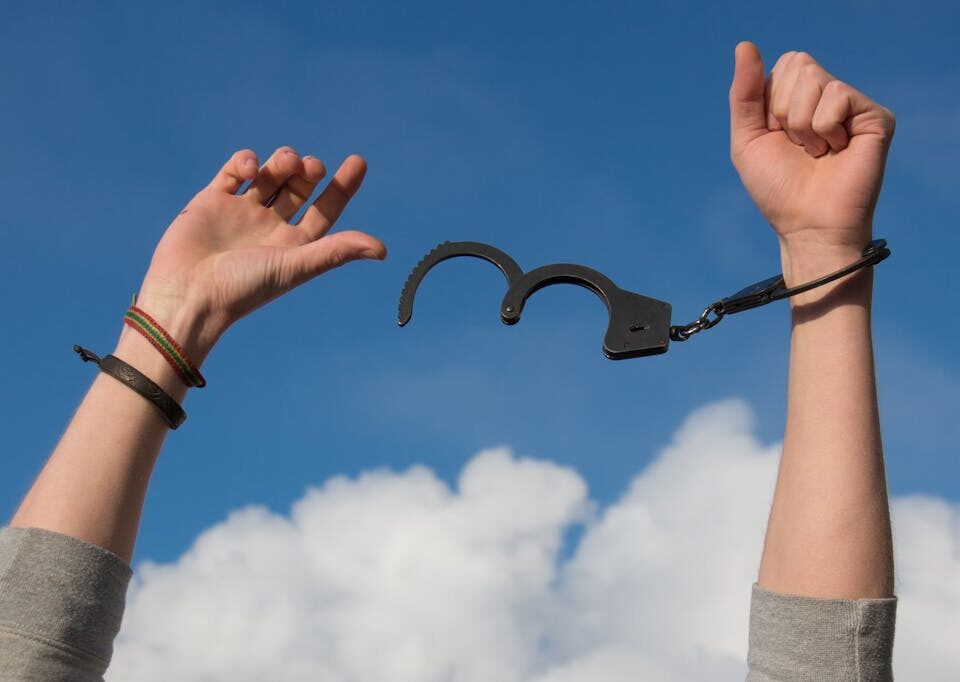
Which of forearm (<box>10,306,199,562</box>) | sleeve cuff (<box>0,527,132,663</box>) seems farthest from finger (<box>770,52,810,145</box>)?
sleeve cuff (<box>0,527,132,663</box>)

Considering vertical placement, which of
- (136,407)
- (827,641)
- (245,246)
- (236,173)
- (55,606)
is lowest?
(55,606)

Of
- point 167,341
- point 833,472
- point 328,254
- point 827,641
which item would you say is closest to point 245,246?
point 328,254

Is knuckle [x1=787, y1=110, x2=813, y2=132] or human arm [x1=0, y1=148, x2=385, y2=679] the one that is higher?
knuckle [x1=787, y1=110, x2=813, y2=132]

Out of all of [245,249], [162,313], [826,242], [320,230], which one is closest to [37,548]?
[162,313]

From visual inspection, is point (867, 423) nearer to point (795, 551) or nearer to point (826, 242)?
point (795, 551)

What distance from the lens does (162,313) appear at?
2.93 metres

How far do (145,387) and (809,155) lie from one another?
1877 millimetres

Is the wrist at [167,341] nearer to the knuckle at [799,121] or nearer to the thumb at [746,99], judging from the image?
the thumb at [746,99]

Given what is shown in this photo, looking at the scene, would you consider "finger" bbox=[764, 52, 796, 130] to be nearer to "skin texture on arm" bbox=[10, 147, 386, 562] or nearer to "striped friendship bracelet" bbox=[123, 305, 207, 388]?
"skin texture on arm" bbox=[10, 147, 386, 562]

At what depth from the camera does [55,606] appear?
7.11ft

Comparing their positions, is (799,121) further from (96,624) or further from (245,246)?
(96,624)

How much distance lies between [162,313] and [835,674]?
2036 millimetres

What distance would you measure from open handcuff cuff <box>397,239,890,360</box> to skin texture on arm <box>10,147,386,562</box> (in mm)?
254

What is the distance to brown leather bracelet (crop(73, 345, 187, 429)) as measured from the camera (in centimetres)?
257
